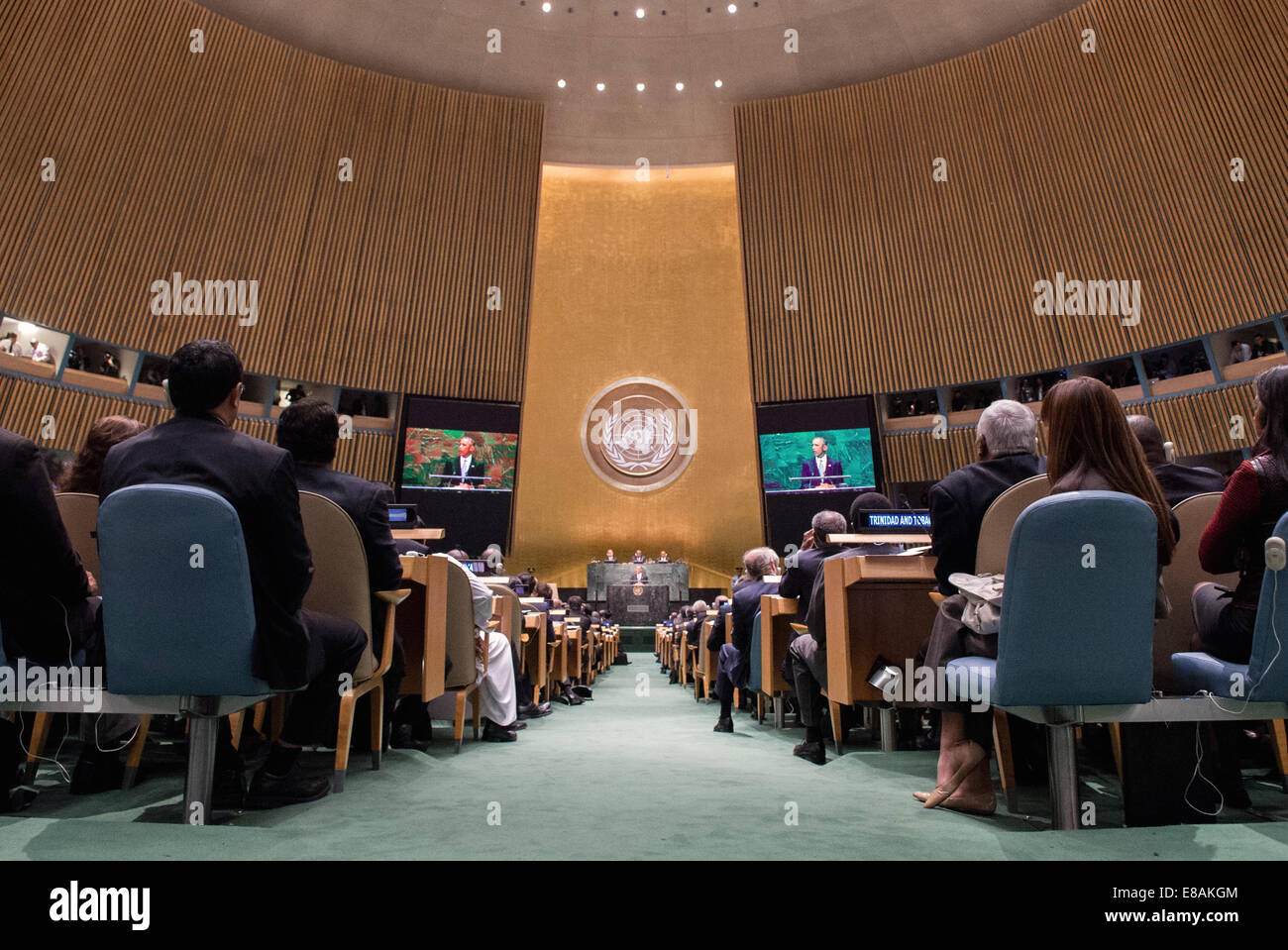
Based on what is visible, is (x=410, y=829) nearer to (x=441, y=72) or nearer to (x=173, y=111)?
(x=173, y=111)

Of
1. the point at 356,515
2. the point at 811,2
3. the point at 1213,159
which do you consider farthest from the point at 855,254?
the point at 356,515

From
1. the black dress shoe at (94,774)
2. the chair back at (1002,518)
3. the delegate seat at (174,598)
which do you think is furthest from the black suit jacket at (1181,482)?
the black dress shoe at (94,774)

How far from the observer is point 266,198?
11367mm

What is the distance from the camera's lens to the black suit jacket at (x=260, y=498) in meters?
1.91

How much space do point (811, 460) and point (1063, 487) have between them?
10918mm

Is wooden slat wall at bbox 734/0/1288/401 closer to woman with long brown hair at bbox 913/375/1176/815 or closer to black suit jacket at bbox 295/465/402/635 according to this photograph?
woman with long brown hair at bbox 913/375/1176/815

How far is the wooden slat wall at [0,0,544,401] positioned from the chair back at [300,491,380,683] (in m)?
9.40

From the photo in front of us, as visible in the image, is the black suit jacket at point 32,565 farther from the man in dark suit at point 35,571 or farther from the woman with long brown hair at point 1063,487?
the woman with long brown hair at point 1063,487

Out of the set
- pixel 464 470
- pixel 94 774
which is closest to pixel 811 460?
pixel 464 470

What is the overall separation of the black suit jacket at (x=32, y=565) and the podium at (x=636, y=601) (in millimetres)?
11990

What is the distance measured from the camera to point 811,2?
1166cm

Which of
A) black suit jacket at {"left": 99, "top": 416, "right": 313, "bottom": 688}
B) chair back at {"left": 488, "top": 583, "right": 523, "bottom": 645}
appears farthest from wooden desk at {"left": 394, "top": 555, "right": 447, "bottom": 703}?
black suit jacket at {"left": 99, "top": 416, "right": 313, "bottom": 688}

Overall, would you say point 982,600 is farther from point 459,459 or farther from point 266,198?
point 266,198
